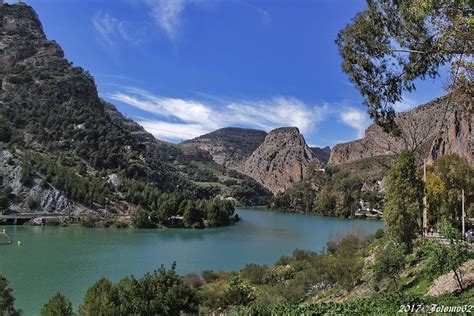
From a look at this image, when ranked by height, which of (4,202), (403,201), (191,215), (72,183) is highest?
(72,183)

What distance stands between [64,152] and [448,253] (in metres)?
121

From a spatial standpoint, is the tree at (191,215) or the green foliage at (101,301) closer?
the green foliage at (101,301)

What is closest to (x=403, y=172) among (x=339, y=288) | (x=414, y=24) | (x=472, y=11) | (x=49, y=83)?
(x=339, y=288)

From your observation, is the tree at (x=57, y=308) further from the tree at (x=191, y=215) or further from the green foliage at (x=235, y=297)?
the tree at (x=191, y=215)

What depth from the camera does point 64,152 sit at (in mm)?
120000

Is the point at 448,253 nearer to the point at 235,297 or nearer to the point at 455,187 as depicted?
the point at 235,297

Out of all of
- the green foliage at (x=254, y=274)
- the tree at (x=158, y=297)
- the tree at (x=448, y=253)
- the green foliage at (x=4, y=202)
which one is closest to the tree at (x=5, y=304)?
the tree at (x=158, y=297)

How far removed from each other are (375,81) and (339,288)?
41.2ft

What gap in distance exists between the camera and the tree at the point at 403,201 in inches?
1017

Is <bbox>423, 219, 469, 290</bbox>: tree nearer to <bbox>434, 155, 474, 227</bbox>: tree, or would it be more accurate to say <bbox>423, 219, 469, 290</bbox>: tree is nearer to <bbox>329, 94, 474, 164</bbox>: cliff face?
<bbox>329, 94, 474, 164</bbox>: cliff face

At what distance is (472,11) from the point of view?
11.1 m

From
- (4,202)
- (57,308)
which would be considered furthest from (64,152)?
A: (57,308)

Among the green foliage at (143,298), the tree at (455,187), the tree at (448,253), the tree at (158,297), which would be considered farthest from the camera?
the tree at (455,187)

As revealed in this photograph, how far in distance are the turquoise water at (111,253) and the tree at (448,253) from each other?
2265cm
